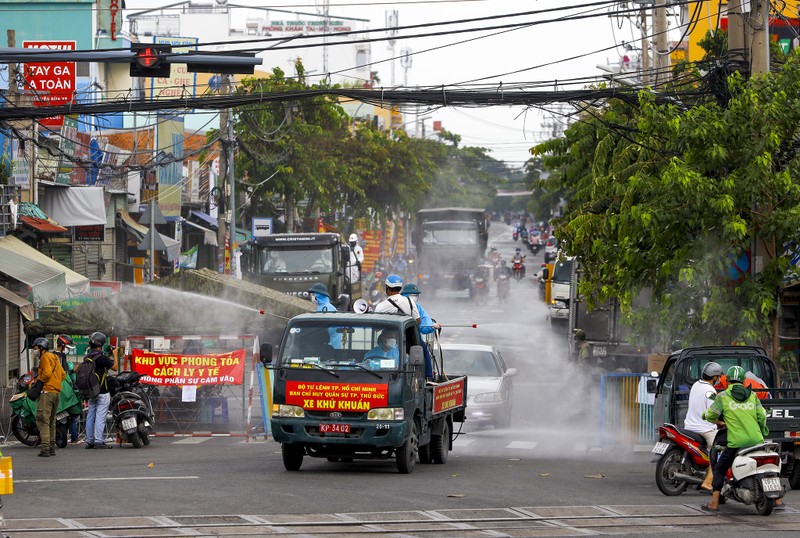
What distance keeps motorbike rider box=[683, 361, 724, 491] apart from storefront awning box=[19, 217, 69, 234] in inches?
772

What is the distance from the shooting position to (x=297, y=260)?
37375 mm

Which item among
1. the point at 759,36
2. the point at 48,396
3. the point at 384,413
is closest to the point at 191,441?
the point at 48,396

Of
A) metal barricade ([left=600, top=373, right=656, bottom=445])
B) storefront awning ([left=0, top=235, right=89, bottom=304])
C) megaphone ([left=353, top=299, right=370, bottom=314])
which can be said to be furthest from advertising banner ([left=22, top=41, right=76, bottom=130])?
megaphone ([left=353, top=299, right=370, bottom=314])

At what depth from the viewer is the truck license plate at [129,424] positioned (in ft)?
57.6

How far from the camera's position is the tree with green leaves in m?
16.5

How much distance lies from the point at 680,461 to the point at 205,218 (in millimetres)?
40580

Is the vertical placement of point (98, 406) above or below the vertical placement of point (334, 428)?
below

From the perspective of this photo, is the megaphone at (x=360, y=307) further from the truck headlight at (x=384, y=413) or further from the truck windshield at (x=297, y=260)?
the truck windshield at (x=297, y=260)

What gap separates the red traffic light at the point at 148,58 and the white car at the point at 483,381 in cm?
707

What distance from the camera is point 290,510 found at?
11.1m

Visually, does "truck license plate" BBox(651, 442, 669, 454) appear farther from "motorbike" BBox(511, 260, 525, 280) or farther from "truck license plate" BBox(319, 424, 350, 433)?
"motorbike" BBox(511, 260, 525, 280)

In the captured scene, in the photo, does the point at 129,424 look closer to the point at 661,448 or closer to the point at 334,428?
the point at 334,428

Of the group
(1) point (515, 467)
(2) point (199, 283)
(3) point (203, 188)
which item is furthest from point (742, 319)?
(3) point (203, 188)

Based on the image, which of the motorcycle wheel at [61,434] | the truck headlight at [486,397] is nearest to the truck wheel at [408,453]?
the motorcycle wheel at [61,434]
